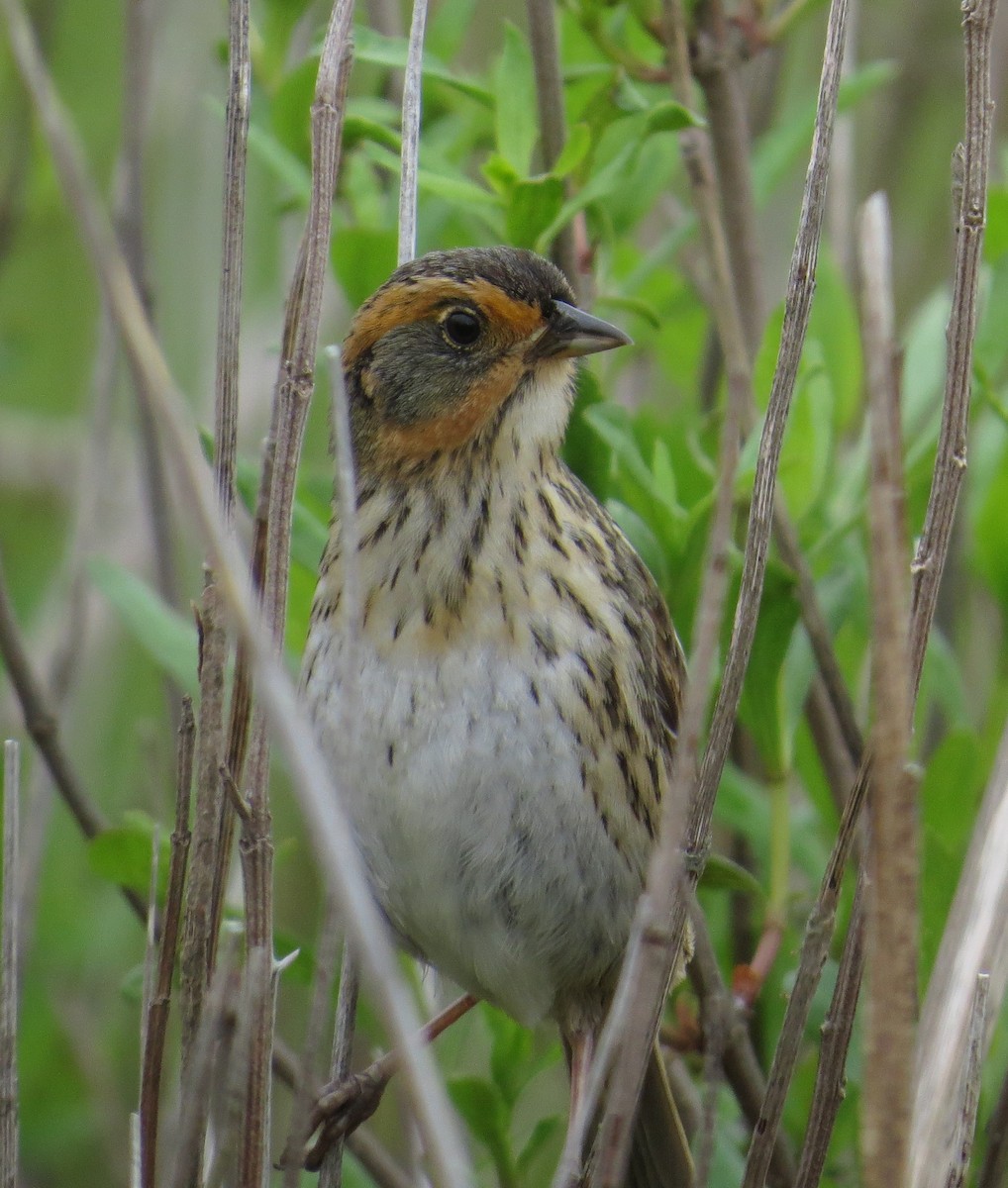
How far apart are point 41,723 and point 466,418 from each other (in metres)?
0.87

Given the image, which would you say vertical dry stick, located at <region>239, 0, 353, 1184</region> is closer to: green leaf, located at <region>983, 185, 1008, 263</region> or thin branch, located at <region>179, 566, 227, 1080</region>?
thin branch, located at <region>179, 566, 227, 1080</region>

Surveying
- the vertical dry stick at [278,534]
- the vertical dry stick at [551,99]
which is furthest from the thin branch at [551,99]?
the vertical dry stick at [278,534]

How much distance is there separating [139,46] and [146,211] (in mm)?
2017

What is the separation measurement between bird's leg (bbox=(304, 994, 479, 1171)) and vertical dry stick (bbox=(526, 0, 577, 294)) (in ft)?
4.04

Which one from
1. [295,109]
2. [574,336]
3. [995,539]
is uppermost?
[295,109]

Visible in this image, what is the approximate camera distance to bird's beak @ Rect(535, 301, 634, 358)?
93.5 inches

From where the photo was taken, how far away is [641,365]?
3701 millimetres

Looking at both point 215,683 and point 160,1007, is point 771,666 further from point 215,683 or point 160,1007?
point 160,1007

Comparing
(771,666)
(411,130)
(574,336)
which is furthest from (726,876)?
(411,130)

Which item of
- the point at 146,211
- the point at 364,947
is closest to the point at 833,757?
the point at 364,947

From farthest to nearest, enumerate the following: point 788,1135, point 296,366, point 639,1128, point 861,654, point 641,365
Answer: point 641,365
point 861,654
point 788,1135
point 639,1128
point 296,366

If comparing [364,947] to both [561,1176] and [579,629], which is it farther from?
[579,629]

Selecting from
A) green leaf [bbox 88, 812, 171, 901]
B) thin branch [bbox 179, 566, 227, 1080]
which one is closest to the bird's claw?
green leaf [bbox 88, 812, 171, 901]

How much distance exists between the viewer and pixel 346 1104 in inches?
96.7
